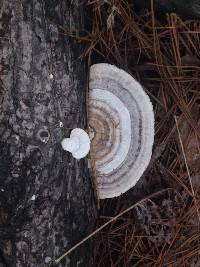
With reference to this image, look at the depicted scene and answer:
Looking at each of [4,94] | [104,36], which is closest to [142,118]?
[104,36]

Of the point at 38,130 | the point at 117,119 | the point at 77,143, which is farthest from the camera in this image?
the point at 117,119

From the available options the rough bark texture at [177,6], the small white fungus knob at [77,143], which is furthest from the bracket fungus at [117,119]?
the rough bark texture at [177,6]

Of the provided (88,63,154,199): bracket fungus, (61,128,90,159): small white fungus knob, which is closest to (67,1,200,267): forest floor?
(88,63,154,199): bracket fungus

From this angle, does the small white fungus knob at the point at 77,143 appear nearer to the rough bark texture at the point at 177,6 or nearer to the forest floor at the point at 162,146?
the forest floor at the point at 162,146

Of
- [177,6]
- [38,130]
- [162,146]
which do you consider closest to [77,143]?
[38,130]

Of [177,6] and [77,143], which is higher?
[177,6]

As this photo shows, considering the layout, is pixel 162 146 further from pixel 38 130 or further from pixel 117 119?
pixel 38 130

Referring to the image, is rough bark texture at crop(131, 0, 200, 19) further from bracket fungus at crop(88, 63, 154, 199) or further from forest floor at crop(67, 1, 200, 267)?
bracket fungus at crop(88, 63, 154, 199)
